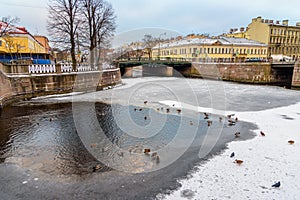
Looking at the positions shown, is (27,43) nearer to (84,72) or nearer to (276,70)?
(84,72)

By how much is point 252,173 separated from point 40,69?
18.9 m

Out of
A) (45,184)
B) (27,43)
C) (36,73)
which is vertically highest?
(27,43)

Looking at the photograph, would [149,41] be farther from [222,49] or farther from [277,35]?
[277,35]

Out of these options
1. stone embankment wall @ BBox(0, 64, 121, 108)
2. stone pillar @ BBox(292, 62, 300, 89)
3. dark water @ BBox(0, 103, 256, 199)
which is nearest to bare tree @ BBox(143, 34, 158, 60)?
stone pillar @ BBox(292, 62, 300, 89)

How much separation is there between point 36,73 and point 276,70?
3751cm

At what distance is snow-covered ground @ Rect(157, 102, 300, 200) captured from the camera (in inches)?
191

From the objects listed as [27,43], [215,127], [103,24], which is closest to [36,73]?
[103,24]

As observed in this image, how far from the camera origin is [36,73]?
18109 millimetres

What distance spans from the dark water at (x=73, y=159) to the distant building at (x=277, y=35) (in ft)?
196

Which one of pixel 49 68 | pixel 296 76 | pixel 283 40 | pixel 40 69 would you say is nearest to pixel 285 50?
pixel 283 40

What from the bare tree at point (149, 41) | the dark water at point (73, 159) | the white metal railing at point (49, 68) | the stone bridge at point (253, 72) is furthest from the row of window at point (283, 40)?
the dark water at point (73, 159)

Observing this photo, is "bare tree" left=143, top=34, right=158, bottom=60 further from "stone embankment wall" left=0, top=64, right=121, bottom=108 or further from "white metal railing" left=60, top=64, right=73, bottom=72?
"white metal railing" left=60, top=64, right=73, bottom=72

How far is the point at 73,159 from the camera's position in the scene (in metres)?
6.67

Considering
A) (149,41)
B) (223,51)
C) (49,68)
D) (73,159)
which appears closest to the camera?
(73,159)
